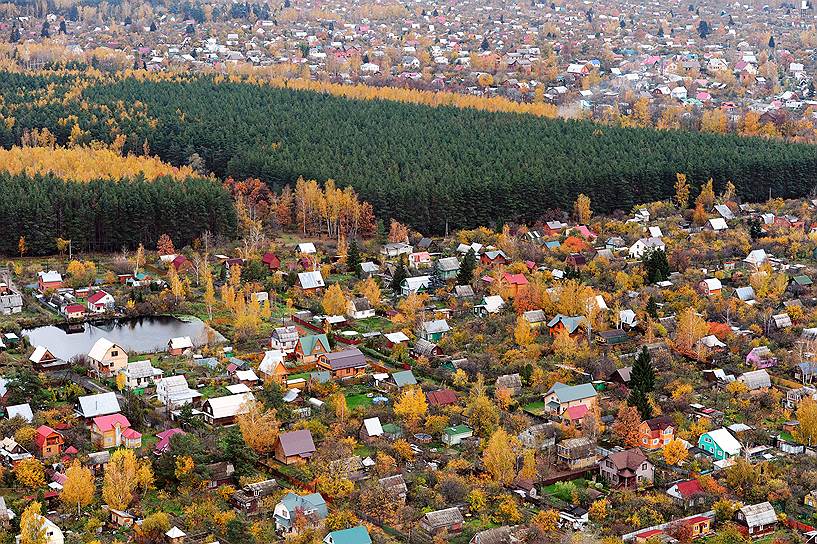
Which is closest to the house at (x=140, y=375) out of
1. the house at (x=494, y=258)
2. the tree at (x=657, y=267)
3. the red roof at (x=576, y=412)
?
the red roof at (x=576, y=412)

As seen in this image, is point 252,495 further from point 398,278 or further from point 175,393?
point 398,278

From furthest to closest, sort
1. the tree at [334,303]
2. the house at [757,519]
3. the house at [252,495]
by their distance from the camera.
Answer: the tree at [334,303] → the house at [252,495] → the house at [757,519]

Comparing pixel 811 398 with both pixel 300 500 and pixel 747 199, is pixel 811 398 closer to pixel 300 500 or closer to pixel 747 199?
pixel 300 500

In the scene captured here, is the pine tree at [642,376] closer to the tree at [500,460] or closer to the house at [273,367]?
the tree at [500,460]

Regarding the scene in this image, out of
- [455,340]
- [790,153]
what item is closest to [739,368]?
[455,340]

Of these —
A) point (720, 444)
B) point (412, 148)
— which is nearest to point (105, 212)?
point (412, 148)

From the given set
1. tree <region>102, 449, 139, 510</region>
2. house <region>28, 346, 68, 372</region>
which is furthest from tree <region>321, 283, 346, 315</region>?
tree <region>102, 449, 139, 510</region>
